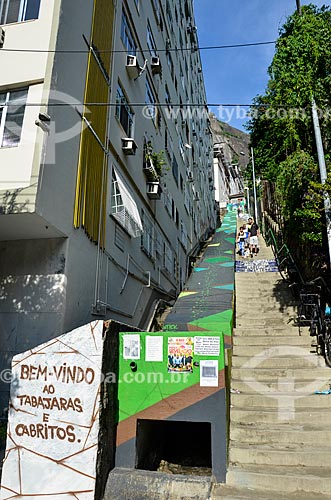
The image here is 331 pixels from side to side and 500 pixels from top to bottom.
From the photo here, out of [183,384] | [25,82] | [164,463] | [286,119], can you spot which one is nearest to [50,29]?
[25,82]

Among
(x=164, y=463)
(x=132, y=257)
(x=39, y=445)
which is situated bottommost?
(x=164, y=463)

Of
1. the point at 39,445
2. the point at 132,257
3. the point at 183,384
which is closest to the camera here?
the point at 39,445

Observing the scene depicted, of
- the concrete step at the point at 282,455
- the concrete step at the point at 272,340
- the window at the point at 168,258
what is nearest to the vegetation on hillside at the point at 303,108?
the concrete step at the point at 272,340

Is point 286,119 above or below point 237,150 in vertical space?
below

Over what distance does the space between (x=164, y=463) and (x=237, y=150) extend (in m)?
85.6

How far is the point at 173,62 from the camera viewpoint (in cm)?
2142

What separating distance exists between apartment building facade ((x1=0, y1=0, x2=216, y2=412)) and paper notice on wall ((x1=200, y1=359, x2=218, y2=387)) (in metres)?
2.91

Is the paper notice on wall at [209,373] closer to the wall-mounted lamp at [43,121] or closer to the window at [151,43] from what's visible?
the wall-mounted lamp at [43,121]

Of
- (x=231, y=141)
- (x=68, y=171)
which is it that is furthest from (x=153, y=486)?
(x=231, y=141)

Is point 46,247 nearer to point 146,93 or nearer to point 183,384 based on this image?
point 183,384

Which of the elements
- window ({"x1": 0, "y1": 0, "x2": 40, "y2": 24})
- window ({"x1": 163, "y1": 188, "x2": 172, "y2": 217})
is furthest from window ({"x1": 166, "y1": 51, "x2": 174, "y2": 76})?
window ({"x1": 0, "y1": 0, "x2": 40, "y2": 24})

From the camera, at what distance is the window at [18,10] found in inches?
301

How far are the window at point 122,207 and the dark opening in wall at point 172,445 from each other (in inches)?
210

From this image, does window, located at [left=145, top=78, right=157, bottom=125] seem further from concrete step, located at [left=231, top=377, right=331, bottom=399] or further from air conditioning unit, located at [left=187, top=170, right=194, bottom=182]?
concrete step, located at [left=231, top=377, right=331, bottom=399]
